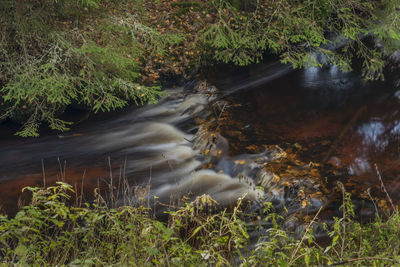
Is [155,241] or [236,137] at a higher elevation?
[155,241]

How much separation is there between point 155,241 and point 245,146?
173 inches

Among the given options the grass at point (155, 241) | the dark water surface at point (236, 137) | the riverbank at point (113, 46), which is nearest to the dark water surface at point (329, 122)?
the dark water surface at point (236, 137)

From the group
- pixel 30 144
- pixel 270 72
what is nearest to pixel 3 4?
pixel 30 144

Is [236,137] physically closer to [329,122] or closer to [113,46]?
[329,122]

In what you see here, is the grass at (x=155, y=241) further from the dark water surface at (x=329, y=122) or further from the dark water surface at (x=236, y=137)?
the dark water surface at (x=329, y=122)

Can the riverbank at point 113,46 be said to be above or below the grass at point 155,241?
above

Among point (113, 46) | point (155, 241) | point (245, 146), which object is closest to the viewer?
point (155, 241)

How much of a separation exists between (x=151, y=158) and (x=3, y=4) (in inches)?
152

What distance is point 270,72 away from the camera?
1071 centimetres

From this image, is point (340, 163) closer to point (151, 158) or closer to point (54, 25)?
point (151, 158)

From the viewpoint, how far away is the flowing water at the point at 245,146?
639cm

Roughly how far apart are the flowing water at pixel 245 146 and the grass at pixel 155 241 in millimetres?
811

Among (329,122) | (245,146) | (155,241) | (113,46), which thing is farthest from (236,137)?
(155,241)

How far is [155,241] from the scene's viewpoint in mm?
3391
